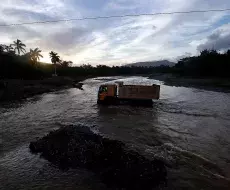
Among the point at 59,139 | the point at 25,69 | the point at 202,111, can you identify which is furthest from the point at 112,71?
the point at 59,139

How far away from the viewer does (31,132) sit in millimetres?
15578

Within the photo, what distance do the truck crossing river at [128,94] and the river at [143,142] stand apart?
1.39m

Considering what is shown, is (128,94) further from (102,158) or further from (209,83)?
(209,83)

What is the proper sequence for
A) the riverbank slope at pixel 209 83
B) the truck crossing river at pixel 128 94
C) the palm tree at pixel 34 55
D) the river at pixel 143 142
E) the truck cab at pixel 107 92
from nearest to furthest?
the river at pixel 143 142
the truck crossing river at pixel 128 94
the truck cab at pixel 107 92
the riverbank slope at pixel 209 83
the palm tree at pixel 34 55

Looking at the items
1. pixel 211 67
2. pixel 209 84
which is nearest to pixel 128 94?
pixel 209 84

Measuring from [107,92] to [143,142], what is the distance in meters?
12.7

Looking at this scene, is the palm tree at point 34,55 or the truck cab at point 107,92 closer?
the truck cab at point 107,92

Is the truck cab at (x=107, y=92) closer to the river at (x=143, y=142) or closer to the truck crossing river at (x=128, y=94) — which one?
the truck crossing river at (x=128, y=94)

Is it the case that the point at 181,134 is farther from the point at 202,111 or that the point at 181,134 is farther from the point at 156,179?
the point at 202,111

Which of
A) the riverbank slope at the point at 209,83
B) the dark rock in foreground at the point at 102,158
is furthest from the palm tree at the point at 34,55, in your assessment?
the dark rock in foreground at the point at 102,158

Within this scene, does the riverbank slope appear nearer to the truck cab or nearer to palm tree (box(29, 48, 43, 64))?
the truck cab

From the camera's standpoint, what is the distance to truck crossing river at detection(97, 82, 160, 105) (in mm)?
24219

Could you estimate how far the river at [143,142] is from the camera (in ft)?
27.9

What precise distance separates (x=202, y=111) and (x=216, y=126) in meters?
6.50
